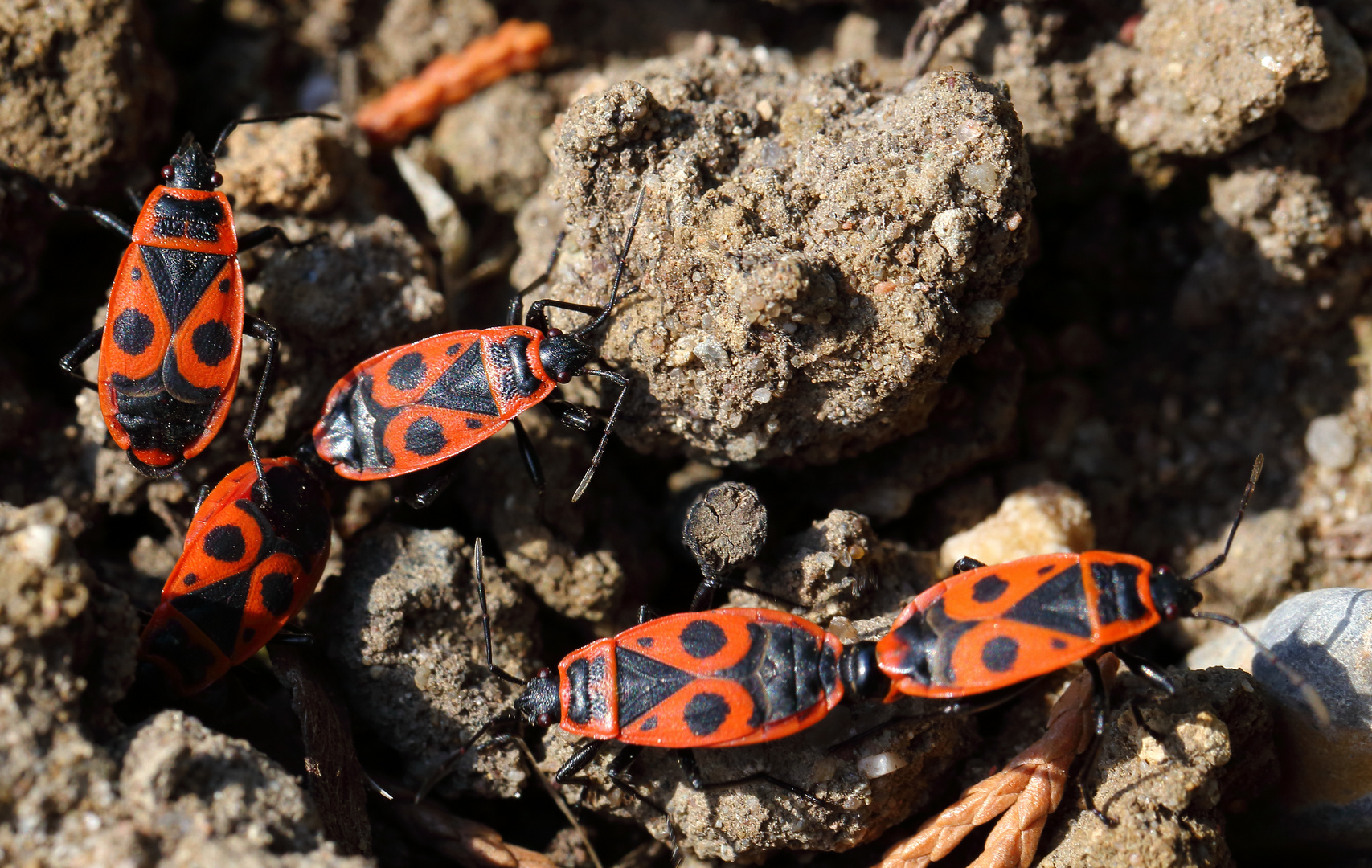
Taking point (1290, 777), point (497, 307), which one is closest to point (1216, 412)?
point (1290, 777)

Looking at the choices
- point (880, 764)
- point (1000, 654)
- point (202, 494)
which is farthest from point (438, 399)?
point (1000, 654)

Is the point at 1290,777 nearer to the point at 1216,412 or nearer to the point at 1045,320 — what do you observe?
the point at 1216,412

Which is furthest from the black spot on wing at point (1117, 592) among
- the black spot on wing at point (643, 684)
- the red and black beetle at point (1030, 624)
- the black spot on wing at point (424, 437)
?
the black spot on wing at point (424, 437)

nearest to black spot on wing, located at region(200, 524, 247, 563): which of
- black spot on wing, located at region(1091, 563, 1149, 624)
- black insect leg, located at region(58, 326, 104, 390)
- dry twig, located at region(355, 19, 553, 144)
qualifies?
black insect leg, located at region(58, 326, 104, 390)

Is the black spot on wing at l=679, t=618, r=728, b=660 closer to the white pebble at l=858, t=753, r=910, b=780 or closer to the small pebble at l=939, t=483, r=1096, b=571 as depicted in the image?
the white pebble at l=858, t=753, r=910, b=780

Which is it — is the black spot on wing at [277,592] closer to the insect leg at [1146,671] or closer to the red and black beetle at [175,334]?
the red and black beetle at [175,334]
